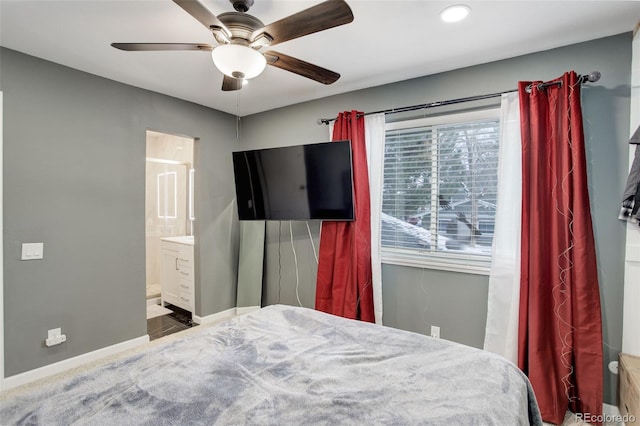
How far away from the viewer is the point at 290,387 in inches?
49.1

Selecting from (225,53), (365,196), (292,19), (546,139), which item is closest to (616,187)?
(546,139)

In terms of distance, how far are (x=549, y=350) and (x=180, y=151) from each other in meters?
4.71

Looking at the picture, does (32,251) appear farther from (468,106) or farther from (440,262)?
(468,106)

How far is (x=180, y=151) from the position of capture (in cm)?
457

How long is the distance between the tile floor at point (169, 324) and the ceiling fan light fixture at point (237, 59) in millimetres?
2972

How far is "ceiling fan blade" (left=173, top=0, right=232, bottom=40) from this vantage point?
129cm

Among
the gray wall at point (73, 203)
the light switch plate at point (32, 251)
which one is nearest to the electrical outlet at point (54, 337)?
the gray wall at point (73, 203)

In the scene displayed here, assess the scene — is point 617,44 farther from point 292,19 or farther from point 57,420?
point 57,420

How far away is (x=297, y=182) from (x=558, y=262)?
6.94 ft

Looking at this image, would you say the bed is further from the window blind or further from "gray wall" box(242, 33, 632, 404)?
the window blind

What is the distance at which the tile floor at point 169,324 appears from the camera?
137 inches

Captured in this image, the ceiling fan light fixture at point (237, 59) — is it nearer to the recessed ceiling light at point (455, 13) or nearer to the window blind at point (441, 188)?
the recessed ceiling light at point (455, 13)

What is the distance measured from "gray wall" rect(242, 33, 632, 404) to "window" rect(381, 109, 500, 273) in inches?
5.7

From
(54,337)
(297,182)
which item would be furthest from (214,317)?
(297,182)
